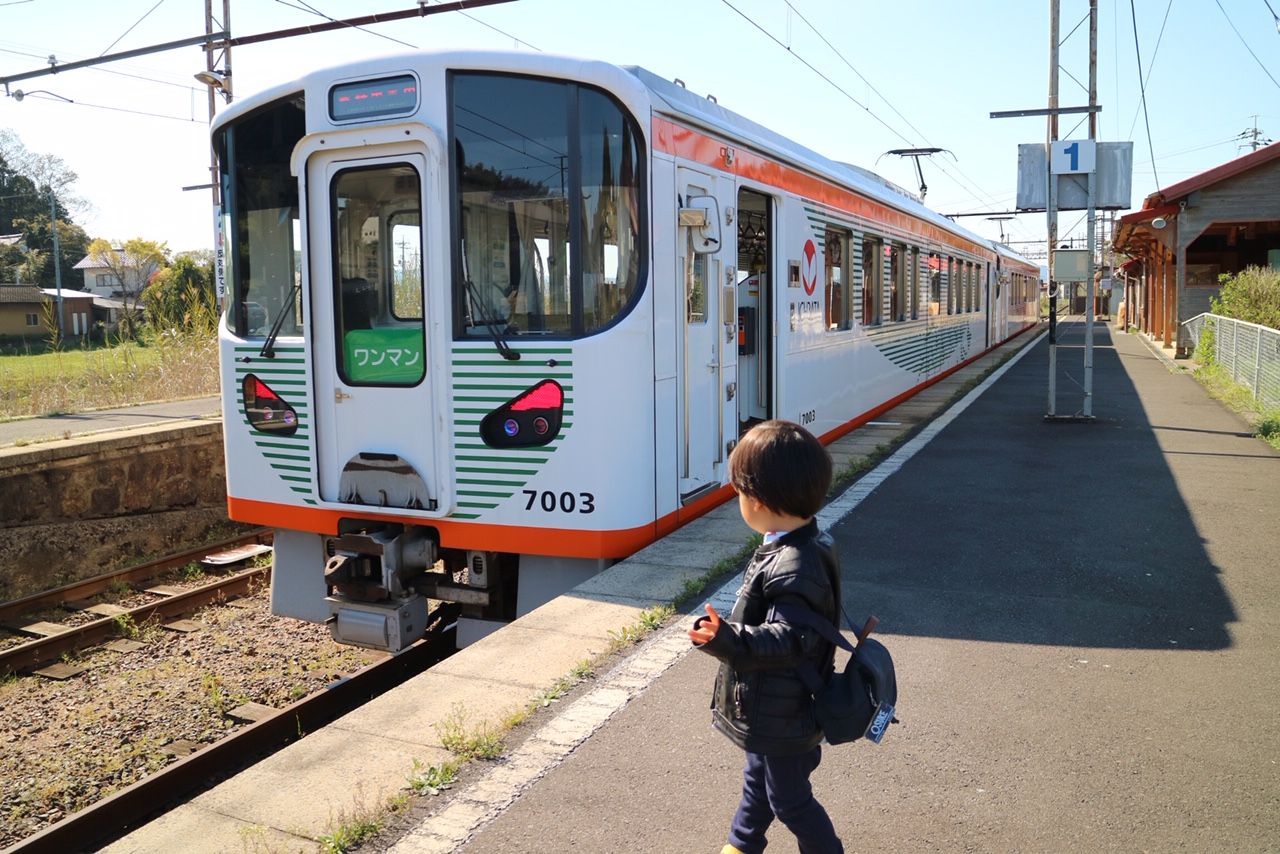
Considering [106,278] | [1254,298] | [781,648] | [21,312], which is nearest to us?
[781,648]

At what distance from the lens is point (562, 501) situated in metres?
5.30

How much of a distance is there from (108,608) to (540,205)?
15.4 ft

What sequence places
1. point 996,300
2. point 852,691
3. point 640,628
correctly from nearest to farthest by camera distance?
point 852,691 → point 640,628 → point 996,300

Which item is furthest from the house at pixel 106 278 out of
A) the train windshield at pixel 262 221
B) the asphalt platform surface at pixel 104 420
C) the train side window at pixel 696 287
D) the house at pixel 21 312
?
the train side window at pixel 696 287

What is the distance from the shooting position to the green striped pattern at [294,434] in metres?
5.71

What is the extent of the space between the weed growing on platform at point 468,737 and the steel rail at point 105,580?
5.36 m

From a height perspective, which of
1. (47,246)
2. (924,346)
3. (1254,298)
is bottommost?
(924,346)

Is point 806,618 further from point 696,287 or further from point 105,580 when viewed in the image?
point 105,580

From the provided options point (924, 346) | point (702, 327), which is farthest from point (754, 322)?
point (924, 346)

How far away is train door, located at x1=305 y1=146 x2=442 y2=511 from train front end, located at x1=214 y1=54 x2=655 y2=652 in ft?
0.03

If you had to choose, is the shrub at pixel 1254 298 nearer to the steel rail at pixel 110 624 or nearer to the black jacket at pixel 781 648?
the steel rail at pixel 110 624

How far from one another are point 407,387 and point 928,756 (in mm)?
3111

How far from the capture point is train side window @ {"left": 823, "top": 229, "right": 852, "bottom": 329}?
9.34 meters

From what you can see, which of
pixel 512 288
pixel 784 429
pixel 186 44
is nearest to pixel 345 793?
pixel 784 429
